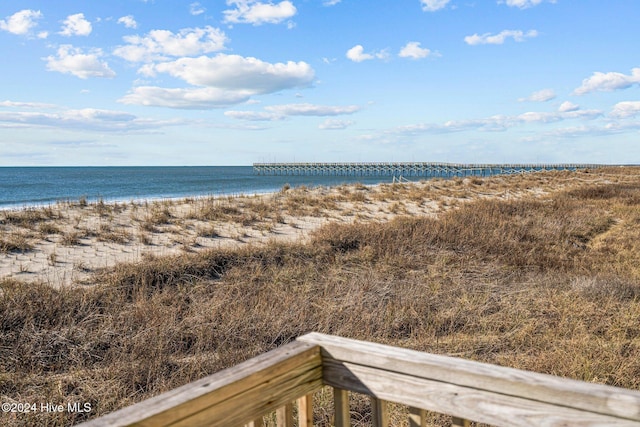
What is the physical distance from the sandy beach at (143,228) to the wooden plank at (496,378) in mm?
8085

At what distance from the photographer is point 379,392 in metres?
1.85

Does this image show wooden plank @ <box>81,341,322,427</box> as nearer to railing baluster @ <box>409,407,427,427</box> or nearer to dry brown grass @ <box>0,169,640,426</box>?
railing baluster @ <box>409,407,427,427</box>

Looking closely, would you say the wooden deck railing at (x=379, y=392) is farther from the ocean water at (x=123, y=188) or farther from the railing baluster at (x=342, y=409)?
the ocean water at (x=123, y=188)

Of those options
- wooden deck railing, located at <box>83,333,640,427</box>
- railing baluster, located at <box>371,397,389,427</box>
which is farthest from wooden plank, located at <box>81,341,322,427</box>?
railing baluster, located at <box>371,397,389,427</box>

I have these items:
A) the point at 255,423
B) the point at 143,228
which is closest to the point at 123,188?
the point at 143,228

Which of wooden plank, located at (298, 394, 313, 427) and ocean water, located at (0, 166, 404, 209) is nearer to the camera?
wooden plank, located at (298, 394, 313, 427)

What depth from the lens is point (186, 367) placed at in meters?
5.05

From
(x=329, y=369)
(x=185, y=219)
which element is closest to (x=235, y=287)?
(x=329, y=369)

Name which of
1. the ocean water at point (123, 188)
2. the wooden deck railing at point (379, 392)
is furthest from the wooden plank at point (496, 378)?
the ocean water at point (123, 188)

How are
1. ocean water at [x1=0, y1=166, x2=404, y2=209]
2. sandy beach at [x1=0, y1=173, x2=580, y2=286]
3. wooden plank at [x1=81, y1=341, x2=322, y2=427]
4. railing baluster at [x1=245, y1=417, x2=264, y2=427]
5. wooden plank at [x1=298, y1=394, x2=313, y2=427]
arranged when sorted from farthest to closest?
ocean water at [x1=0, y1=166, x2=404, y2=209], sandy beach at [x1=0, y1=173, x2=580, y2=286], wooden plank at [x1=298, y1=394, x2=313, y2=427], railing baluster at [x1=245, y1=417, x2=264, y2=427], wooden plank at [x1=81, y1=341, x2=322, y2=427]

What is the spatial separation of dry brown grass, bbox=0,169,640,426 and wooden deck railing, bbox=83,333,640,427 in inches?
94.7

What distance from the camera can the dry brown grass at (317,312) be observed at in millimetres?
4957

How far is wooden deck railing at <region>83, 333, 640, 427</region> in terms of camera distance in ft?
4.90

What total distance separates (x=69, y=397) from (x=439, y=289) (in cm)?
565
